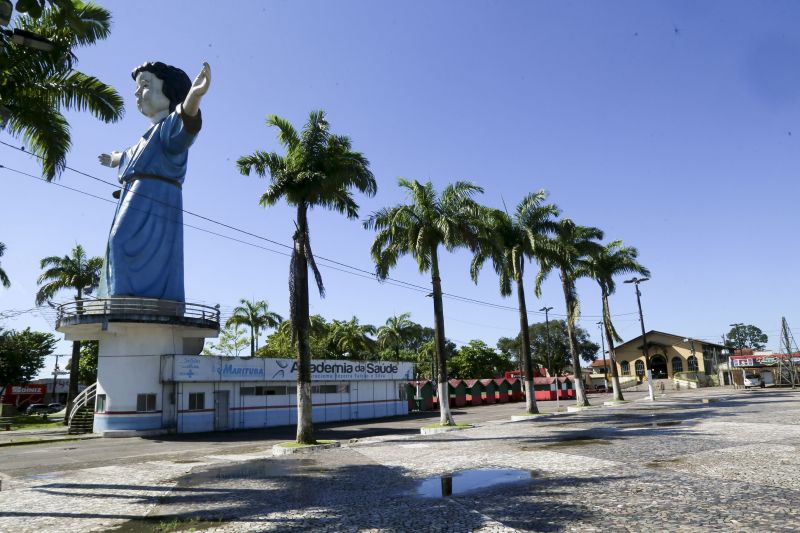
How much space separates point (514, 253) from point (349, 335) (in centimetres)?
3653

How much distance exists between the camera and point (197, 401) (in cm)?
3161

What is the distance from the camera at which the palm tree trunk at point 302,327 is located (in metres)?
20.5

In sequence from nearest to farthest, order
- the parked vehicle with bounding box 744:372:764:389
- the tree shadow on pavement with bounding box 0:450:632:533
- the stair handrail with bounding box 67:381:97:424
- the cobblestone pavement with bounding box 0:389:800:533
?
1. the cobblestone pavement with bounding box 0:389:800:533
2. the tree shadow on pavement with bounding box 0:450:632:533
3. the stair handrail with bounding box 67:381:97:424
4. the parked vehicle with bounding box 744:372:764:389

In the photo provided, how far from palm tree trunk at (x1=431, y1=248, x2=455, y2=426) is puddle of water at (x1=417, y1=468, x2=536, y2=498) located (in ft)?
Result: 42.9

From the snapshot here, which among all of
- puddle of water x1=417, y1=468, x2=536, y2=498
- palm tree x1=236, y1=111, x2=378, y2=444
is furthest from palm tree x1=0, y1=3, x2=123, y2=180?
puddle of water x1=417, y1=468, x2=536, y2=498

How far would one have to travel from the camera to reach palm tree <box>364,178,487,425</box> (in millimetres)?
26469

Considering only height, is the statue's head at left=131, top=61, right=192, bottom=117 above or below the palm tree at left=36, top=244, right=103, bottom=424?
above

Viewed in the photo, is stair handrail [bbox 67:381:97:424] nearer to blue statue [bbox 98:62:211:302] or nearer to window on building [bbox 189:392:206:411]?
blue statue [bbox 98:62:211:302]

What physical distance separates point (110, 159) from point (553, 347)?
8701 cm

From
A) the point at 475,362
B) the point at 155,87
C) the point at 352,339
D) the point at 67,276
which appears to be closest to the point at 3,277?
the point at 67,276

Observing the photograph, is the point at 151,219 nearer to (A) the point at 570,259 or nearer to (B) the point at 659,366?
(A) the point at 570,259

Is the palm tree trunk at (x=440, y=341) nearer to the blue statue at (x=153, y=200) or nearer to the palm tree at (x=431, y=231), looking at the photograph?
the palm tree at (x=431, y=231)

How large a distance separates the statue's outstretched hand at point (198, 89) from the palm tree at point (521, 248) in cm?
1601

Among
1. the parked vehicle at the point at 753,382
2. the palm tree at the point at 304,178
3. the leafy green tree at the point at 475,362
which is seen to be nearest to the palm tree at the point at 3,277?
the palm tree at the point at 304,178
